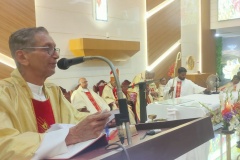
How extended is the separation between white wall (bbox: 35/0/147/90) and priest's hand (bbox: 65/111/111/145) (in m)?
3.98

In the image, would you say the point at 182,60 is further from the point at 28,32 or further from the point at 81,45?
the point at 28,32

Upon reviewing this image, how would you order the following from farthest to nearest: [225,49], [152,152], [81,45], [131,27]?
[225,49] < [131,27] < [81,45] < [152,152]

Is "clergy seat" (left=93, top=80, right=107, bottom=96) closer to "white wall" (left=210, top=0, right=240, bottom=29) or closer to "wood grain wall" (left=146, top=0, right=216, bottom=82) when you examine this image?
"wood grain wall" (left=146, top=0, right=216, bottom=82)

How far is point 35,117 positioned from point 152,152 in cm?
93

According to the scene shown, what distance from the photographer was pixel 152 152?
98cm

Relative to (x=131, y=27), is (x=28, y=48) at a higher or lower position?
lower

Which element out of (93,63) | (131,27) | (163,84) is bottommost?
(163,84)

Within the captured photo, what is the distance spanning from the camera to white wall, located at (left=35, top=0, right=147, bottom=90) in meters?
5.14

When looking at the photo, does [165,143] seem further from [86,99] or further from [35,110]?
[86,99]

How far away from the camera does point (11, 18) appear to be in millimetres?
4395

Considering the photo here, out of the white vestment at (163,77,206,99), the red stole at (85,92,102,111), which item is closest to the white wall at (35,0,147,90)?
the red stole at (85,92,102,111)

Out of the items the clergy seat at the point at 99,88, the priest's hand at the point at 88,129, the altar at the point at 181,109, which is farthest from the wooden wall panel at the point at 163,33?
the priest's hand at the point at 88,129

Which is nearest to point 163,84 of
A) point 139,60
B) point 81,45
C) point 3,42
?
point 139,60

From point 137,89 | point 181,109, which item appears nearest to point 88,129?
point 181,109
